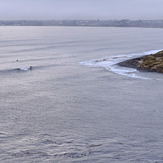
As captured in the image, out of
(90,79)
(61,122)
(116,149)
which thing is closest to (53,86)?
(90,79)

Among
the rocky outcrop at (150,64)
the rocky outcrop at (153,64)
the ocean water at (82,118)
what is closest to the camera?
the ocean water at (82,118)

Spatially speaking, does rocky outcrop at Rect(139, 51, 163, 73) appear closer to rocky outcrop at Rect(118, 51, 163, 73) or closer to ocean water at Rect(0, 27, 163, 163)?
rocky outcrop at Rect(118, 51, 163, 73)

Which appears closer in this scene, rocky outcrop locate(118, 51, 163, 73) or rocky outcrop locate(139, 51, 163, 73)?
rocky outcrop locate(139, 51, 163, 73)

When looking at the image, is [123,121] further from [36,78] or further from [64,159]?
[36,78]

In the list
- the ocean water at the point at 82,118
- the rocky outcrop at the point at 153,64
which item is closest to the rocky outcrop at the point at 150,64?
the rocky outcrop at the point at 153,64

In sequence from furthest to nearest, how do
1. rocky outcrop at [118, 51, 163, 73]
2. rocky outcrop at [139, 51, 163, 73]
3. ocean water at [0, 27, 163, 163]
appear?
rocky outcrop at [118, 51, 163, 73] → rocky outcrop at [139, 51, 163, 73] → ocean water at [0, 27, 163, 163]

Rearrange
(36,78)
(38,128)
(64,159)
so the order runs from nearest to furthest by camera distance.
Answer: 1. (64,159)
2. (38,128)
3. (36,78)

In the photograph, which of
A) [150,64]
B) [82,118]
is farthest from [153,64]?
[82,118]

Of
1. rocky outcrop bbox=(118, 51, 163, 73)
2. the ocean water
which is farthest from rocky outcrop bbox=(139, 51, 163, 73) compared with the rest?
the ocean water

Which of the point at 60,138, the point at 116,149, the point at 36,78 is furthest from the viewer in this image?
the point at 36,78

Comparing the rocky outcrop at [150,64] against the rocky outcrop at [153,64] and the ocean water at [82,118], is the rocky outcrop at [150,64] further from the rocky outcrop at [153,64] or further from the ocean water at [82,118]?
the ocean water at [82,118]

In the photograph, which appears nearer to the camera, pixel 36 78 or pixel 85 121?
pixel 85 121
